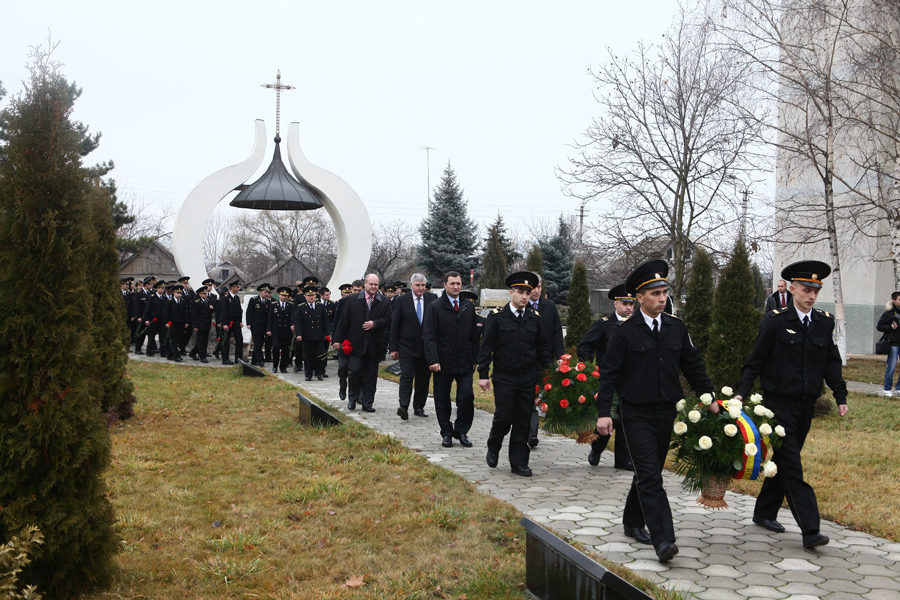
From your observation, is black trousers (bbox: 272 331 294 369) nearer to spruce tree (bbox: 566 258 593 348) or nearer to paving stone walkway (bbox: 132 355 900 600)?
spruce tree (bbox: 566 258 593 348)

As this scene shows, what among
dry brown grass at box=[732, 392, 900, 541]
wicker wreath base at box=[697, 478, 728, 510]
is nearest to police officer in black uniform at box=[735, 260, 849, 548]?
wicker wreath base at box=[697, 478, 728, 510]

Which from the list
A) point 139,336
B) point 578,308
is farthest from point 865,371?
point 139,336

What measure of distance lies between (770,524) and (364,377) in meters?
6.64

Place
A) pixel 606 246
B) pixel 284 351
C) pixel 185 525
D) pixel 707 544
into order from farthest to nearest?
1. pixel 606 246
2. pixel 284 351
3. pixel 185 525
4. pixel 707 544

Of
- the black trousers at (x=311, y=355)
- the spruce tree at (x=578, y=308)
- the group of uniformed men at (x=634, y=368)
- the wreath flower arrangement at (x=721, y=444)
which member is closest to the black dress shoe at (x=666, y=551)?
the group of uniformed men at (x=634, y=368)

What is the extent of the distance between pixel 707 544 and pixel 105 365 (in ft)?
23.9

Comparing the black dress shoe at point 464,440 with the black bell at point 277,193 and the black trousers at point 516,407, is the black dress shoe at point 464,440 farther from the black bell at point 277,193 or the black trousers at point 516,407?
the black bell at point 277,193

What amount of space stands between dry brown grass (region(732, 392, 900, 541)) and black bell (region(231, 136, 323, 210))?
15.1 meters

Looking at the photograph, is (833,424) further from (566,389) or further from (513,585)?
(513,585)

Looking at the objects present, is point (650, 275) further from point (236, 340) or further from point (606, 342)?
point (236, 340)

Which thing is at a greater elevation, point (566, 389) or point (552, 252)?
point (552, 252)

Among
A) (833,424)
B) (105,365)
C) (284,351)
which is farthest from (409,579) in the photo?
(284,351)

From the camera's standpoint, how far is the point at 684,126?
64.3ft

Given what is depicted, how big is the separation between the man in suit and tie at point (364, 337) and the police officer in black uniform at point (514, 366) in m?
3.83
